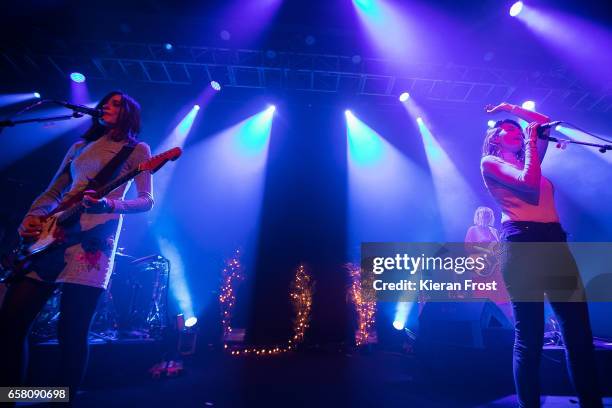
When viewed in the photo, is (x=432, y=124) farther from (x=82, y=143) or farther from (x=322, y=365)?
(x=82, y=143)

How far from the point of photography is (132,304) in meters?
5.45

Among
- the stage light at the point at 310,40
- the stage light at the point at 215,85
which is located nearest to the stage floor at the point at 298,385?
the stage light at the point at 215,85

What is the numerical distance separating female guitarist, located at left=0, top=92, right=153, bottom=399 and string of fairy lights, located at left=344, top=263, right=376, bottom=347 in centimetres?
672

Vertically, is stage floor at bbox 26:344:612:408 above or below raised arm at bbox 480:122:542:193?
below

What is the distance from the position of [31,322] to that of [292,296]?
296 inches

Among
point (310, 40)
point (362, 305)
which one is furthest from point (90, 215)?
point (362, 305)

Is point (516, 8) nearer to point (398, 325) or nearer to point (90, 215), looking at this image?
point (398, 325)

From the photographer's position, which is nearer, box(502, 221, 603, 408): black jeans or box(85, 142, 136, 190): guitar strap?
box(502, 221, 603, 408): black jeans

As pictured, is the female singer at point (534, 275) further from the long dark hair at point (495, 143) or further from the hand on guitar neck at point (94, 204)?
the hand on guitar neck at point (94, 204)

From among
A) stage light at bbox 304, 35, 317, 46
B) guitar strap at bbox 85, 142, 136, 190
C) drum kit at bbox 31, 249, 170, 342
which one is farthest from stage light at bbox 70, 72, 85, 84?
guitar strap at bbox 85, 142, 136, 190

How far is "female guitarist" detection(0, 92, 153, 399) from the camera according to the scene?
5.19 feet

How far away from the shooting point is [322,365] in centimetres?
495

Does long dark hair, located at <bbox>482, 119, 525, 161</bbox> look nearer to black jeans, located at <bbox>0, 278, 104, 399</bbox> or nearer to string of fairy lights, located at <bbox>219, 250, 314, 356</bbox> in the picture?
black jeans, located at <bbox>0, 278, 104, 399</bbox>

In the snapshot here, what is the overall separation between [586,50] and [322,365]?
7631 mm
